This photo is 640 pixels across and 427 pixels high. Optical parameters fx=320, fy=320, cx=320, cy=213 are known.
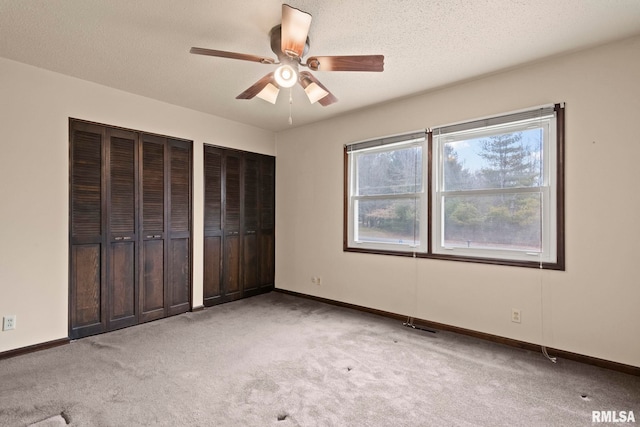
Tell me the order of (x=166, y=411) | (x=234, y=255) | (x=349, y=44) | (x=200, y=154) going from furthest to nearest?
(x=234, y=255) < (x=200, y=154) < (x=349, y=44) < (x=166, y=411)

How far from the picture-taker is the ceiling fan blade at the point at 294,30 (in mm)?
1781

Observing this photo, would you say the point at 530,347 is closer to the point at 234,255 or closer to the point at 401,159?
the point at 401,159

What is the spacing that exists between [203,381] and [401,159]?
116 inches

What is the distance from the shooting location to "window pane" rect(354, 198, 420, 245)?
3.63 m

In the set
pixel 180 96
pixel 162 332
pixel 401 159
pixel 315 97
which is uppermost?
pixel 180 96

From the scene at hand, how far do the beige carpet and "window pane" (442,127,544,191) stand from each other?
1.52 m

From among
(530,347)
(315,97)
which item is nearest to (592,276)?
(530,347)

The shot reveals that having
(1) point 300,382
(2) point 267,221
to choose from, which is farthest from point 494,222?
(2) point 267,221

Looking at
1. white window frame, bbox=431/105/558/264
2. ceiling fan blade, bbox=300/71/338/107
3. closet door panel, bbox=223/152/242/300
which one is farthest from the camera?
closet door panel, bbox=223/152/242/300

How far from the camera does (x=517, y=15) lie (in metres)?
2.12

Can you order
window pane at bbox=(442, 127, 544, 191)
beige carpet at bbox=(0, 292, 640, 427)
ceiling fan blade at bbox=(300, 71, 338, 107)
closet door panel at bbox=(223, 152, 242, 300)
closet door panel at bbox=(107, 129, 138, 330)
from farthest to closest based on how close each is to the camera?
closet door panel at bbox=(223, 152, 242, 300)
closet door panel at bbox=(107, 129, 138, 330)
window pane at bbox=(442, 127, 544, 191)
ceiling fan blade at bbox=(300, 71, 338, 107)
beige carpet at bbox=(0, 292, 640, 427)

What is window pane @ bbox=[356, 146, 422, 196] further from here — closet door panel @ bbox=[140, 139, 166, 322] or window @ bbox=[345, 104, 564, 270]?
closet door panel @ bbox=[140, 139, 166, 322]

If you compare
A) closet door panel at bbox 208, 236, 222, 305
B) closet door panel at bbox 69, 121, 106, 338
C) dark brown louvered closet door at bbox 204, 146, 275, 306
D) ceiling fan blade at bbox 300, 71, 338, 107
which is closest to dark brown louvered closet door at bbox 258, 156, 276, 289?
dark brown louvered closet door at bbox 204, 146, 275, 306

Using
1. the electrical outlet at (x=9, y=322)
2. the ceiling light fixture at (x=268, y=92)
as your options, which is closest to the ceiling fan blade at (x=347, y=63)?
the ceiling light fixture at (x=268, y=92)
